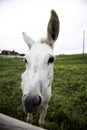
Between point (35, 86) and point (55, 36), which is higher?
point (55, 36)

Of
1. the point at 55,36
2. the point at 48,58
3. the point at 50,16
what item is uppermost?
the point at 50,16

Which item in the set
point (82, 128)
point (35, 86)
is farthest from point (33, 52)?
point (82, 128)

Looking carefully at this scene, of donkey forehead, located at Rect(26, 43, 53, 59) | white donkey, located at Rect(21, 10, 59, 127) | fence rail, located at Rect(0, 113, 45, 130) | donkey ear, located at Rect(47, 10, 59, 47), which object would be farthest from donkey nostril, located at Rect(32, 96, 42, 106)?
donkey ear, located at Rect(47, 10, 59, 47)

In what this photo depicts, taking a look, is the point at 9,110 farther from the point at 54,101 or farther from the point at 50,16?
the point at 50,16

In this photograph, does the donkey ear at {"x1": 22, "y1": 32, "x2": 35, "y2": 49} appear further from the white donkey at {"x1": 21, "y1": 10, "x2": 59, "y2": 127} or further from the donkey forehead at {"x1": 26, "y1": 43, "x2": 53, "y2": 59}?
the donkey forehead at {"x1": 26, "y1": 43, "x2": 53, "y2": 59}

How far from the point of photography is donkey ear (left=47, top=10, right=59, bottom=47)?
16.4ft

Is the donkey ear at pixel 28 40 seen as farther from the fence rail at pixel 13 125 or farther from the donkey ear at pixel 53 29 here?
the fence rail at pixel 13 125

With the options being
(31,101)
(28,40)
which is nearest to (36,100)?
(31,101)

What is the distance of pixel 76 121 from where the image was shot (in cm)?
688

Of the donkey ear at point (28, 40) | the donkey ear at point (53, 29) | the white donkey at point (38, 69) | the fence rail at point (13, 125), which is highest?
the donkey ear at point (53, 29)

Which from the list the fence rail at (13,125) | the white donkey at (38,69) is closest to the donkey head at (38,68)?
the white donkey at (38,69)

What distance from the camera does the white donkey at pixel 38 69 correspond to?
3727mm

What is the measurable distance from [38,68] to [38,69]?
2 cm

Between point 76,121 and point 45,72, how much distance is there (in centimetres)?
290
